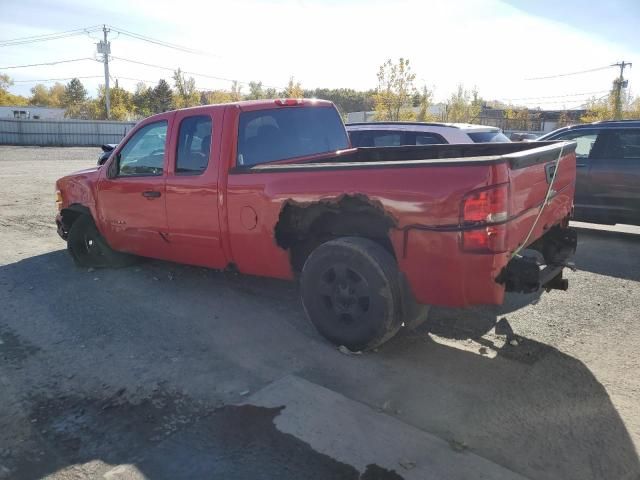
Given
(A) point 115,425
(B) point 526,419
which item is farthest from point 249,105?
(B) point 526,419

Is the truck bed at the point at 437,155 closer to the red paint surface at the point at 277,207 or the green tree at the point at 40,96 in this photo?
the red paint surface at the point at 277,207

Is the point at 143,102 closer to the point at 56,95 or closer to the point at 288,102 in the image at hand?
the point at 56,95

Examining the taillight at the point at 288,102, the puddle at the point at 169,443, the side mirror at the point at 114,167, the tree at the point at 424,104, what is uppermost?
the tree at the point at 424,104

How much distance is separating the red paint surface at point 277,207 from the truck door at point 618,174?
11.5ft

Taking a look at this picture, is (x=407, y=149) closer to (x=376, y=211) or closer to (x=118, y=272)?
(x=376, y=211)

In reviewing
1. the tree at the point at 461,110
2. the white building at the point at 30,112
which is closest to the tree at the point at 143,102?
the white building at the point at 30,112

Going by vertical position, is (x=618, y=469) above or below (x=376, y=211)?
below

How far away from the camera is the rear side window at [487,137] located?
8.19 meters

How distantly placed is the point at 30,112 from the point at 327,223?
251 feet

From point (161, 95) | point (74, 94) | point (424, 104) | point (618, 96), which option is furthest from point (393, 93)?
point (74, 94)

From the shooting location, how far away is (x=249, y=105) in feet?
16.3

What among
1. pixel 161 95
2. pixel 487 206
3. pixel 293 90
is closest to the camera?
pixel 487 206

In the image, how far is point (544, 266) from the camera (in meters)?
4.23

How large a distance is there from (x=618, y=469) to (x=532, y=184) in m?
1.89
